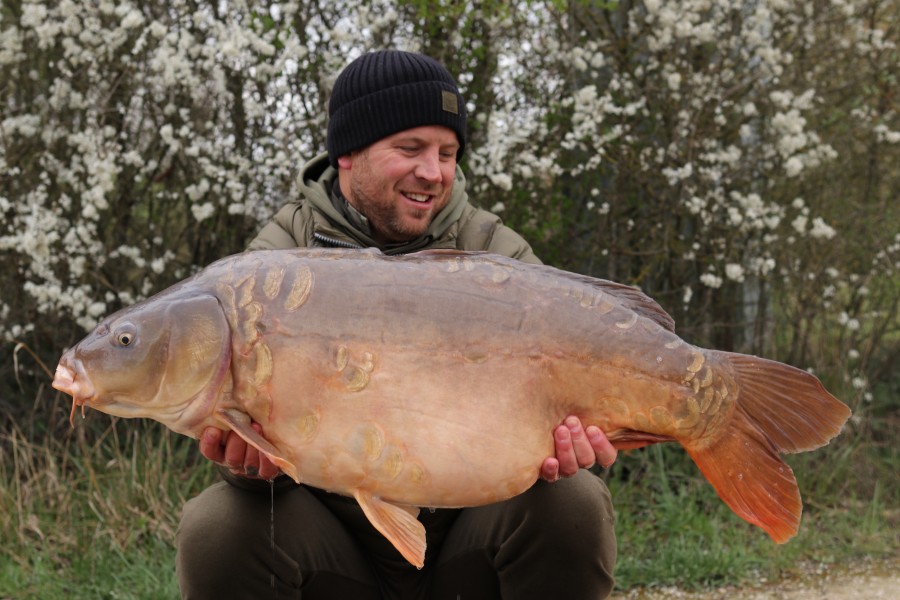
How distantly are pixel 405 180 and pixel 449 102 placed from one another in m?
0.23

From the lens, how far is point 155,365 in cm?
169

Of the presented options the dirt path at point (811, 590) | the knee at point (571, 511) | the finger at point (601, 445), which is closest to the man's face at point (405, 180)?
the knee at point (571, 511)

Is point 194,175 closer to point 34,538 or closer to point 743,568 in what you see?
point 34,538

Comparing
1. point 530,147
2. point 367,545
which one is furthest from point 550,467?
point 530,147

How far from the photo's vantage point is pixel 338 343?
5.64 feet

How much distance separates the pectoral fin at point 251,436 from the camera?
5.46 ft

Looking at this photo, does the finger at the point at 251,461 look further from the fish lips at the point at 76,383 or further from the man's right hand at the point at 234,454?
the fish lips at the point at 76,383

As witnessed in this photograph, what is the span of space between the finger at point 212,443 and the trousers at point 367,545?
28cm

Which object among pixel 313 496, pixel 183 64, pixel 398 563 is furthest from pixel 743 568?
pixel 183 64

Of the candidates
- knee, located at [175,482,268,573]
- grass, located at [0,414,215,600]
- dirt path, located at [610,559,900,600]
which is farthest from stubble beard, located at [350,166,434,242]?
dirt path, located at [610,559,900,600]

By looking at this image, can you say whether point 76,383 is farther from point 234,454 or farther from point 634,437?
point 634,437

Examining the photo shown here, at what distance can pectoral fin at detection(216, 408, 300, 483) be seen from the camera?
1.66 meters

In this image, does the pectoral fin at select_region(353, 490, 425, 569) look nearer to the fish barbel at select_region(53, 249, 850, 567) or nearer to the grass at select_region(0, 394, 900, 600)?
the fish barbel at select_region(53, 249, 850, 567)

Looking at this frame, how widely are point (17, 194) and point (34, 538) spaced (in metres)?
1.34
